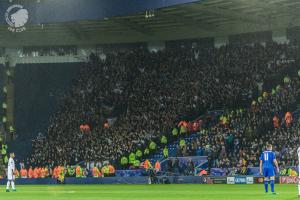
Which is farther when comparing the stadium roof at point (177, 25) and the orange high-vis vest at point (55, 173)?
the orange high-vis vest at point (55, 173)

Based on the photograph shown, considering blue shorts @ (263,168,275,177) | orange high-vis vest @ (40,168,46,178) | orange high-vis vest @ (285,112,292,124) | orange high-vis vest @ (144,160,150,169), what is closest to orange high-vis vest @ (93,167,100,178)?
orange high-vis vest @ (144,160,150,169)

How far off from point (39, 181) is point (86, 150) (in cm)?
436

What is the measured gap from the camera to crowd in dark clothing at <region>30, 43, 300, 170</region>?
4778cm

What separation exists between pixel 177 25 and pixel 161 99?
628 centimetres

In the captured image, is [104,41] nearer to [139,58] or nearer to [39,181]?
[139,58]

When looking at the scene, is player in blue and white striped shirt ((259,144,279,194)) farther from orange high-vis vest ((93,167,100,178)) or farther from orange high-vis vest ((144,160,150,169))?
orange high-vis vest ((93,167,100,178))

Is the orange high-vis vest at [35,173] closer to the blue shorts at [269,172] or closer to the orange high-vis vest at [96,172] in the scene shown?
the orange high-vis vest at [96,172]

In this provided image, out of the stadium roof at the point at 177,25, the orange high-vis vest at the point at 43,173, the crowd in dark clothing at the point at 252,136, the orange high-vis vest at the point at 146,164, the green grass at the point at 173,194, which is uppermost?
the stadium roof at the point at 177,25

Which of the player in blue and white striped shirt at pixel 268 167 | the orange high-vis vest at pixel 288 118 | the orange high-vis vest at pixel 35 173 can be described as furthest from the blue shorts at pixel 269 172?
the orange high-vis vest at pixel 35 173

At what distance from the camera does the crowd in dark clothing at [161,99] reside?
47781 mm

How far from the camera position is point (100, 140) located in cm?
5456

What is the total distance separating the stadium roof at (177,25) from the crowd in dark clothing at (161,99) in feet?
5.74

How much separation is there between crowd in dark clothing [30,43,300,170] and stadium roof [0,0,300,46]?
175cm

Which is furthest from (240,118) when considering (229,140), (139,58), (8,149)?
(8,149)
